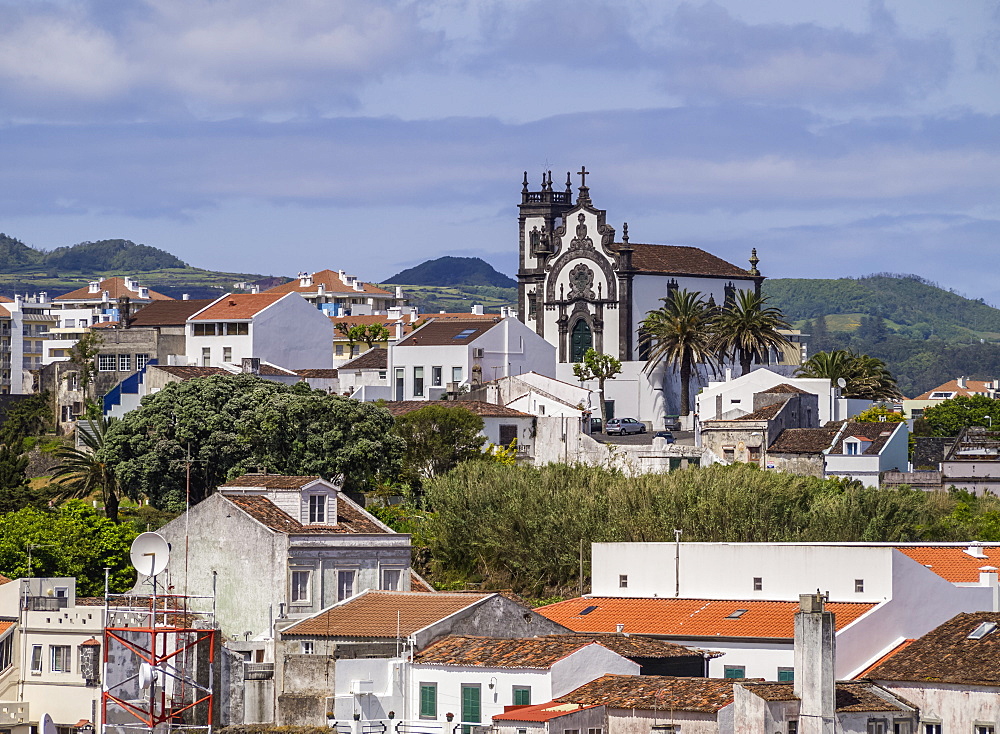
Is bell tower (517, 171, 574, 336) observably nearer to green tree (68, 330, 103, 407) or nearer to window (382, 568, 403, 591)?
green tree (68, 330, 103, 407)

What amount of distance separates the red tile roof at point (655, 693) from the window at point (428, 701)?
353 cm

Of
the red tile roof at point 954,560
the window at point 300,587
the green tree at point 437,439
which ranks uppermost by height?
the green tree at point 437,439

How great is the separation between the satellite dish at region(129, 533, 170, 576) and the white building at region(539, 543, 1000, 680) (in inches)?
619

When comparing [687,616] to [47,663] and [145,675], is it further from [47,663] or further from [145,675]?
[145,675]

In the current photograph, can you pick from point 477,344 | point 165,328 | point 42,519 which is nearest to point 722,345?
point 477,344

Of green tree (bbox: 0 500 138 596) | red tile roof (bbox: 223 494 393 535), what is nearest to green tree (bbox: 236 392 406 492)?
green tree (bbox: 0 500 138 596)

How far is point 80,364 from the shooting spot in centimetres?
11894

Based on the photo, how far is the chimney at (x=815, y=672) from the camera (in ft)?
144

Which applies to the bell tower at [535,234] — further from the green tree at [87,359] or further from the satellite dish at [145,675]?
the satellite dish at [145,675]

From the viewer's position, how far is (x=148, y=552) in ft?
151

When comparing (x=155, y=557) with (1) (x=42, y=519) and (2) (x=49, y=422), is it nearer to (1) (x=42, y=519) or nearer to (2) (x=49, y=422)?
(1) (x=42, y=519)

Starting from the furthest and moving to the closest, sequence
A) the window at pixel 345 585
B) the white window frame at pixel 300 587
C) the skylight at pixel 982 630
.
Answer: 1. the window at pixel 345 585
2. the white window frame at pixel 300 587
3. the skylight at pixel 982 630

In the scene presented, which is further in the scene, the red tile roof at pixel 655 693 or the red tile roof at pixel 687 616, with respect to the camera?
the red tile roof at pixel 687 616

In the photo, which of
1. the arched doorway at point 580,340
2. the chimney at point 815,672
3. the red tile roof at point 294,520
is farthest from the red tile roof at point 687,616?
the arched doorway at point 580,340
